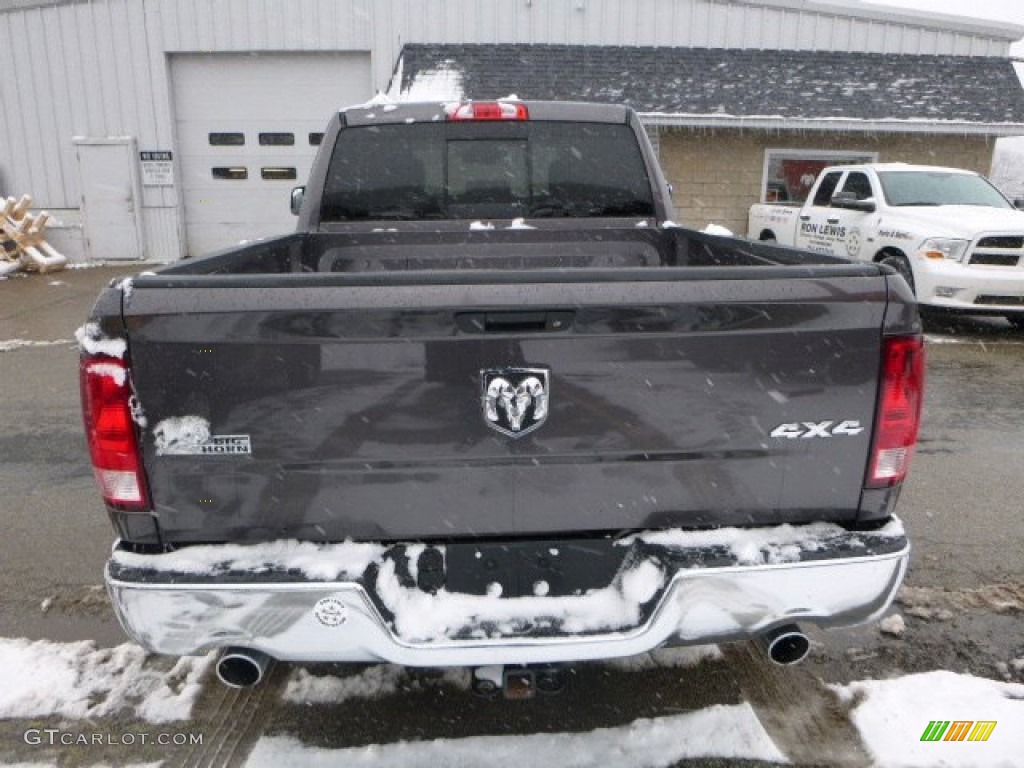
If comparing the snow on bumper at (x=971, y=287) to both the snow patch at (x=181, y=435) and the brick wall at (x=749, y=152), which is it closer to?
the brick wall at (x=749, y=152)

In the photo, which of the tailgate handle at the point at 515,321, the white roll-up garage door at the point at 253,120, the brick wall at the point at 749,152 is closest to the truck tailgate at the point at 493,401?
the tailgate handle at the point at 515,321

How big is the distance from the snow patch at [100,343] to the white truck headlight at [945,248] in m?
8.85

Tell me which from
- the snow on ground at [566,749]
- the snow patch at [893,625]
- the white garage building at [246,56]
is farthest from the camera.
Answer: the white garage building at [246,56]

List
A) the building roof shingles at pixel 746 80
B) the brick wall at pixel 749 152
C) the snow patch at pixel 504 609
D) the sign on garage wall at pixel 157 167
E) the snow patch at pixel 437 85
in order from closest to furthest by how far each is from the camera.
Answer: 1. the snow patch at pixel 504 609
2. the snow patch at pixel 437 85
3. the building roof shingles at pixel 746 80
4. the brick wall at pixel 749 152
5. the sign on garage wall at pixel 157 167

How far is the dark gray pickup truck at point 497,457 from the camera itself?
73.7 inches

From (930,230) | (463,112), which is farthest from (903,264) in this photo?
(463,112)

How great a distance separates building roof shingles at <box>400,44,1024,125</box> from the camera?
13.5 m

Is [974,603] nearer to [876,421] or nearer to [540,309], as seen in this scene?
[876,421]

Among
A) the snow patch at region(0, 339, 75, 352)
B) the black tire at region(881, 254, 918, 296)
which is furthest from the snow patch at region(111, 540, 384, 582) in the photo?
the black tire at region(881, 254, 918, 296)

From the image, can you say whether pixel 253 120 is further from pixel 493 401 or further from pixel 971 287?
pixel 493 401

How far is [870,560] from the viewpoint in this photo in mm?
2021

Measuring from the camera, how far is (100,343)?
1.83 m

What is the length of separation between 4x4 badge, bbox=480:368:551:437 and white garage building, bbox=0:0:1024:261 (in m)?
14.5

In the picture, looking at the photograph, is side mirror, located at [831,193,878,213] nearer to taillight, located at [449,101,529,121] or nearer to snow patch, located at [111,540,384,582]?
taillight, located at [449,101,529,121]
